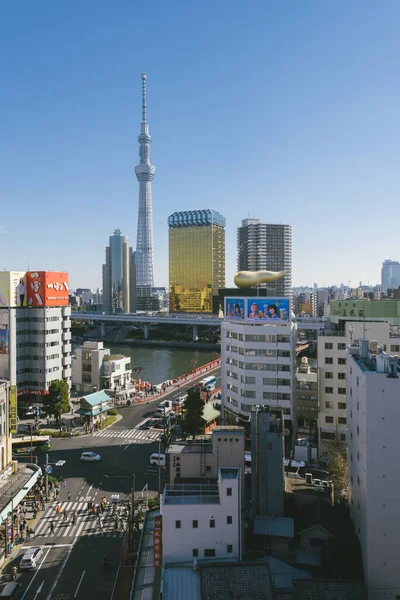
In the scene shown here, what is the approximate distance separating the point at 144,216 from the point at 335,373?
14129 centimetres

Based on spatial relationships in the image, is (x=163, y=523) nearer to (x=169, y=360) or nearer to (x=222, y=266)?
(x=169, y=360)

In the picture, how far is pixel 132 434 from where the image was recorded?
118ft

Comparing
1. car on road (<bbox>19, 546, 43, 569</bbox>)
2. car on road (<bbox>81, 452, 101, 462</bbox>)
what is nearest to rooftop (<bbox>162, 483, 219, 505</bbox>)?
car on road (<bbox>19, 546, 43, 569</bbox>)

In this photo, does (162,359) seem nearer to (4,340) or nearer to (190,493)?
(4,340)

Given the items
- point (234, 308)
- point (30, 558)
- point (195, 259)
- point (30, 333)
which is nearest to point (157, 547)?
point (30, 558)

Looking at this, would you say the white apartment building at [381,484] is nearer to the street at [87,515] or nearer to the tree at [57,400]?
the street at [87,515]

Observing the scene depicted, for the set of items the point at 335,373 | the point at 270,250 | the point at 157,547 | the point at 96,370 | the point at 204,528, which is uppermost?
the point at 270,250

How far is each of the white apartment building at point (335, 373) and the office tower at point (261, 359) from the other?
7.65 feet

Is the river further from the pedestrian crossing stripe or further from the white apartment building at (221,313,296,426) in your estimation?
the white apartment building at (221,313,296,426)

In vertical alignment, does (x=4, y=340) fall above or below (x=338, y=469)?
above

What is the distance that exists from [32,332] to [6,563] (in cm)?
2674

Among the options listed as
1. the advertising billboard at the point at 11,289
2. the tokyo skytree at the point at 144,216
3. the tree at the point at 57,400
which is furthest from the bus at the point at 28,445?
the tokyo skytree at the point at 144,216

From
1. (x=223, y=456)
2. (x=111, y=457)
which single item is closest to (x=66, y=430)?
(x=111, y=457)

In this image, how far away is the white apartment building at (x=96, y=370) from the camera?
48.3m
